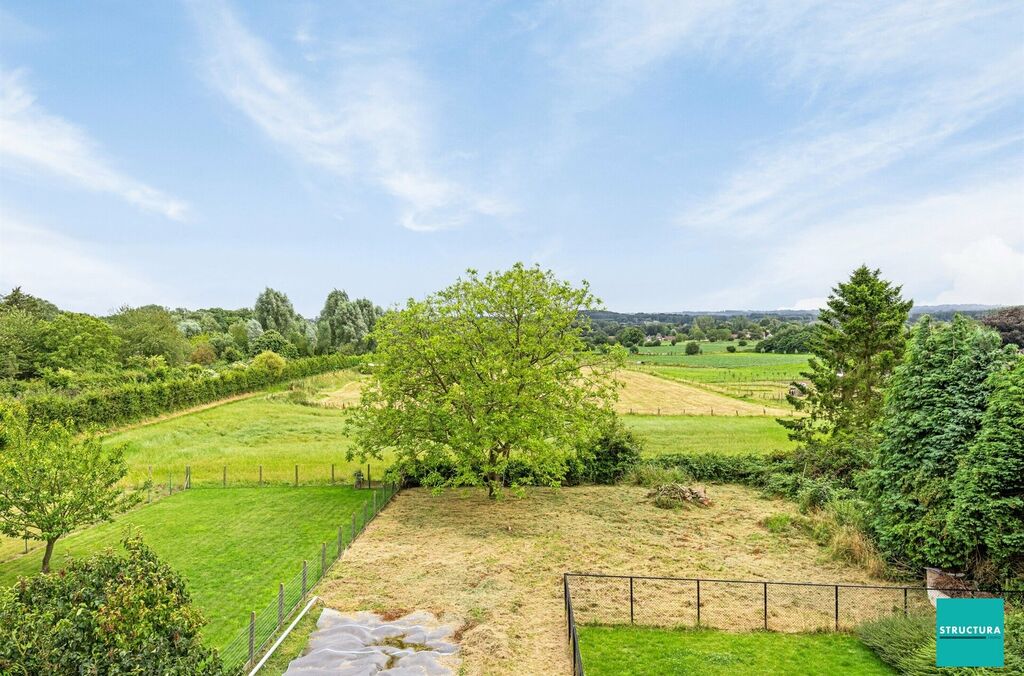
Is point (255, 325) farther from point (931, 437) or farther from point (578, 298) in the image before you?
point (931, 437)

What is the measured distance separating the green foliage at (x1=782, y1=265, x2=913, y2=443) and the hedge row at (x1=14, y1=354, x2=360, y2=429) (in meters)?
36.4

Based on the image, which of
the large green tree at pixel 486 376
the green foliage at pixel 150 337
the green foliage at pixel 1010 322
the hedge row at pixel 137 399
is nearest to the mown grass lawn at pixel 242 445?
the hedge row at pixel 137 399

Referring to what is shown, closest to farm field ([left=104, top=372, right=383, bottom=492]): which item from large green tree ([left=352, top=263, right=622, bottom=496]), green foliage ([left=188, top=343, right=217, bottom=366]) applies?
large green tree ([left=352, top=263, right=622, bottom=496])

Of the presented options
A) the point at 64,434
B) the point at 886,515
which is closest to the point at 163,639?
the point at 64,434

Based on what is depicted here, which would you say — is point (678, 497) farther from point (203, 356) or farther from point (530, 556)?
point (203, 356)

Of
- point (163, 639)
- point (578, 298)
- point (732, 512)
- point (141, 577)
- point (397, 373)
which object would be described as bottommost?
point (732, 512)

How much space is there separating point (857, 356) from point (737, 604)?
57.9 ft

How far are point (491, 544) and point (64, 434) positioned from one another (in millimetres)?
13097

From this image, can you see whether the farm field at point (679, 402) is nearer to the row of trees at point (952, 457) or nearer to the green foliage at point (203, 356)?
the row of trees at point (952, 457)

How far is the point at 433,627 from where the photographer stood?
504 inches

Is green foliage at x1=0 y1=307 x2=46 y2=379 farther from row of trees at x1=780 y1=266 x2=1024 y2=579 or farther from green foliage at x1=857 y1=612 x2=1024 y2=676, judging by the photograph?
row of trees at x1=780 y1=266 x2=1024 y2=579

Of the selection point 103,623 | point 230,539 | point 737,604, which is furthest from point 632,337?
point 103,623

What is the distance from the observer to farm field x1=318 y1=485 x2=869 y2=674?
43.3 ft

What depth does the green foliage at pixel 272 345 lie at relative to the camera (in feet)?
266
